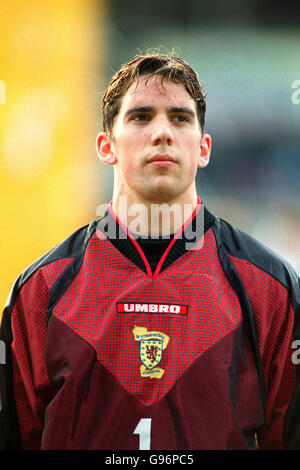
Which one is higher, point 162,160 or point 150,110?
point 150,110

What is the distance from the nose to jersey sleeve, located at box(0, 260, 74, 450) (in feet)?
1.16

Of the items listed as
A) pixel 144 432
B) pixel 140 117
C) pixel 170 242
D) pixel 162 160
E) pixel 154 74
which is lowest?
pixel 144 432

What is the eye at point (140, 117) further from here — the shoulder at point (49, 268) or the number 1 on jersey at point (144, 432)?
the number 1 on jersey at point (144, 432)

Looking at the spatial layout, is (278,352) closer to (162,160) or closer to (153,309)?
(153,309)

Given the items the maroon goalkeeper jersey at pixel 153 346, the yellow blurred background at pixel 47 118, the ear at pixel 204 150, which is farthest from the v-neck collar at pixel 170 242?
the yellow blurred background at pixel 47 118

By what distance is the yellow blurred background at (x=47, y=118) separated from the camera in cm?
182

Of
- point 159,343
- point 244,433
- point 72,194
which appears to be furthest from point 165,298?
point 72,194

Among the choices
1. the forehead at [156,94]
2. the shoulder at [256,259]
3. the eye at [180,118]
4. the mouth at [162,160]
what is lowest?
the shoulder at [256,259]

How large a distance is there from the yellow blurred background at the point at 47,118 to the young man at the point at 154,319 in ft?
1.83

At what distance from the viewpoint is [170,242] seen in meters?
1.22

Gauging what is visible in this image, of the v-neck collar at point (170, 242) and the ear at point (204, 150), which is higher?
the ear at point (204, 150)

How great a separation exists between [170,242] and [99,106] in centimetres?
90

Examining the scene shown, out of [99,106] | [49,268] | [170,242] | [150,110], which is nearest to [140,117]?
[150,110]

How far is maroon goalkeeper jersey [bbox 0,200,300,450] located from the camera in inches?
42.1
